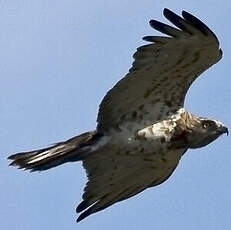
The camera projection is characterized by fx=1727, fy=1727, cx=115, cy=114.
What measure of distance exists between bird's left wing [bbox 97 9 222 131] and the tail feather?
0.28 meters

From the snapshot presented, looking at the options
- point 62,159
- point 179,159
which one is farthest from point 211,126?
point 62,159

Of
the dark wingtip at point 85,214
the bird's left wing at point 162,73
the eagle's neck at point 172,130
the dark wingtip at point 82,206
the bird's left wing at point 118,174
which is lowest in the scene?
the dark wingtip at point 85,214

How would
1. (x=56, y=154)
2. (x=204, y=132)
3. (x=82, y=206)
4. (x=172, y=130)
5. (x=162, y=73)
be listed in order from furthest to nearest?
(x=204, y=132) → (x=82, y=206) → (x=172, y=130) → (x=162, y=73) → (x=56, y=154)

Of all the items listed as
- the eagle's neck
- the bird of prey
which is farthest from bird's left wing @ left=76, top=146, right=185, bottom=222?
the eagle's neck

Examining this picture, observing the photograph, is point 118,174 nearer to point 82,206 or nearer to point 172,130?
point 82,206

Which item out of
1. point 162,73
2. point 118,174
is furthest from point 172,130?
point 118,174

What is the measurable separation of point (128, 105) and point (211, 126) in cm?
131

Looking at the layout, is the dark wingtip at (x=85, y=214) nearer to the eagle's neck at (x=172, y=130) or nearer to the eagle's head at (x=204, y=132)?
Result: the eagle's neck at (x=172, y=130)

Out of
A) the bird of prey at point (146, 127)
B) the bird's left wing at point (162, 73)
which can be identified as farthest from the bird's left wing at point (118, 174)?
the bird's left wing at point (162, 73)

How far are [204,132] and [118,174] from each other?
49.6 inches

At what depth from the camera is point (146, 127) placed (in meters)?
22.2

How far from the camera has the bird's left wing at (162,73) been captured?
2155cm

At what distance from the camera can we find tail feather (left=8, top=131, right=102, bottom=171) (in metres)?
21.7

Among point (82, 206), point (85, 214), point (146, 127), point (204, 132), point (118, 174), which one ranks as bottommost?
point (85, 214)
